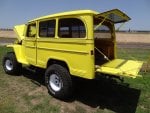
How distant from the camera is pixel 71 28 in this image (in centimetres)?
766

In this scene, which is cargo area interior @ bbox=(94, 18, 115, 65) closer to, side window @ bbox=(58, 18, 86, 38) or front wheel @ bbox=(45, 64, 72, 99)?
side window @ bbox=(58, 18, 86, 38)

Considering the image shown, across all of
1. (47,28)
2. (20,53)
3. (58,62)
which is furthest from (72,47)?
(20,53)

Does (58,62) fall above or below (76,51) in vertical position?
below

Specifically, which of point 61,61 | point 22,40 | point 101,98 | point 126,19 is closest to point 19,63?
point 22,40

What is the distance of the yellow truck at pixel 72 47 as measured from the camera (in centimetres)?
694

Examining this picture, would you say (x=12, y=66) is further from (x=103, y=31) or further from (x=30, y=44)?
(x=103, y=31)

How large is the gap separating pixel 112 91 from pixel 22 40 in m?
3.93

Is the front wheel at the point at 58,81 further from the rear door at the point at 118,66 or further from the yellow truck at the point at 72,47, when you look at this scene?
the rear door at the point at 118,66

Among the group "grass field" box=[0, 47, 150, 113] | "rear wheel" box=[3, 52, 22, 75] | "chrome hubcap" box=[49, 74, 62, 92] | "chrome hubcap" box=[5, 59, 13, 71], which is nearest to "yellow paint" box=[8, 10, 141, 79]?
"chrome hubcap" box=[49, 74, 62, 92]

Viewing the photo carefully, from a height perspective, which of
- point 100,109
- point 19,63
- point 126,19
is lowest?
point 100,109

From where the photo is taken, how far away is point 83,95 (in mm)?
8336

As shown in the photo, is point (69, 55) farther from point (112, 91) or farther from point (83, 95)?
point (112, 91)

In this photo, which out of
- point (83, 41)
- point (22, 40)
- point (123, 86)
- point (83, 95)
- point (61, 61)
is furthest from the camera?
point (22, 40)

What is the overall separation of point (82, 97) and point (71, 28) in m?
2.12
